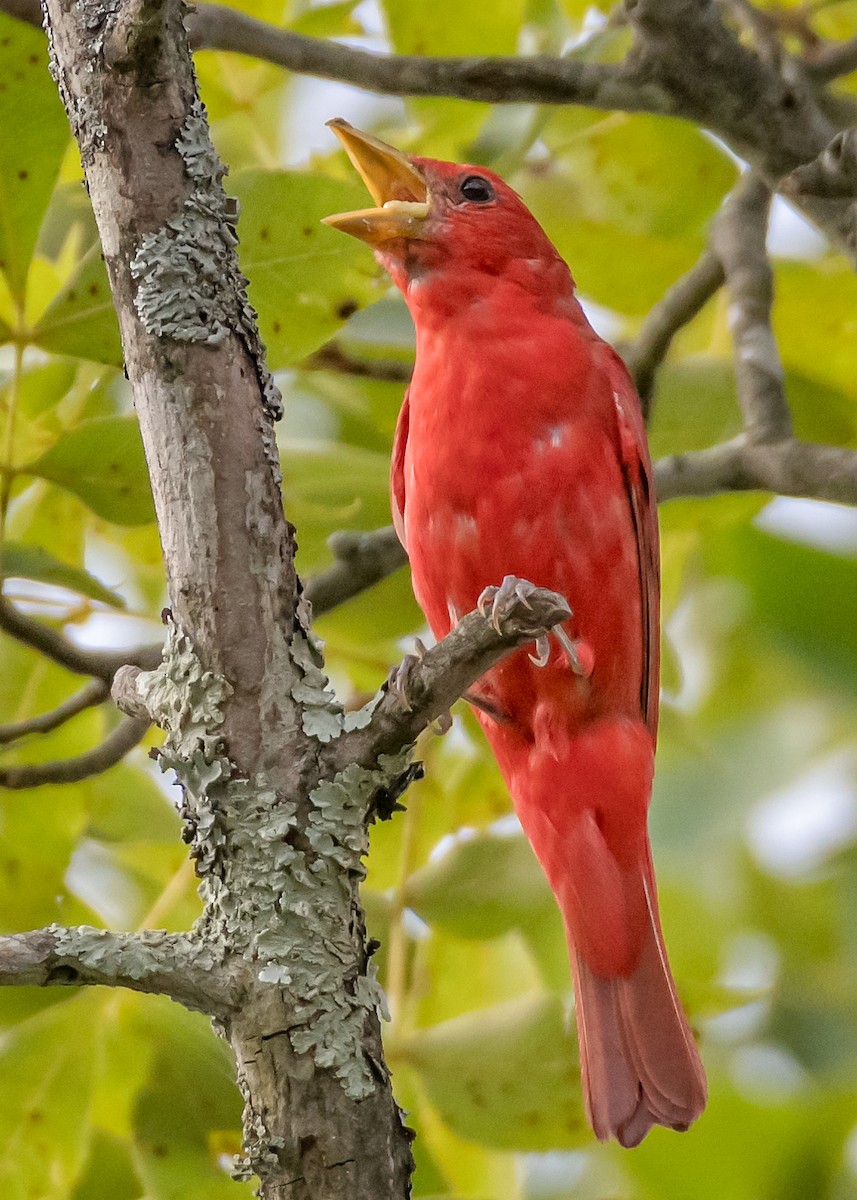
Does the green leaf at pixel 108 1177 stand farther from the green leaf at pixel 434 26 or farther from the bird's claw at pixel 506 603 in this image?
the green leaf at pixel 434 26

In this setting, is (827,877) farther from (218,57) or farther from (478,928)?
(218,57)

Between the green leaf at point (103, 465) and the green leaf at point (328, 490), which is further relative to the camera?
the green leaf at point (328, 490)

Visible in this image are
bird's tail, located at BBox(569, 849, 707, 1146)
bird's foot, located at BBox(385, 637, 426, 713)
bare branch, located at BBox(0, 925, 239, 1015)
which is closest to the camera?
bare branch, located at BBox(0, 925, 239, 1015)

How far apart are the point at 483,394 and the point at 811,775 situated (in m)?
1.57

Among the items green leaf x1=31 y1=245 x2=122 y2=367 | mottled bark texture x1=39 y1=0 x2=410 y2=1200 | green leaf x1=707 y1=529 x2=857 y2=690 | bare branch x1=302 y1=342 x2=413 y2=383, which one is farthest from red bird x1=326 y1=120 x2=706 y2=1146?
mottled bark texture x1=39 y1=0 x2=410 y2=1200

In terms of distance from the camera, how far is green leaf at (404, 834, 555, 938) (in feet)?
7.86

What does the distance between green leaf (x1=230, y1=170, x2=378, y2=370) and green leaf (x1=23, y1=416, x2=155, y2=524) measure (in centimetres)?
23

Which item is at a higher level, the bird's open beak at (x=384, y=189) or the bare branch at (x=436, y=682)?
the bird's open beak at (x=384, y=189)

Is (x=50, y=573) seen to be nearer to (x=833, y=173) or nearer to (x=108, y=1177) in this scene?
(x=108, y=1177)

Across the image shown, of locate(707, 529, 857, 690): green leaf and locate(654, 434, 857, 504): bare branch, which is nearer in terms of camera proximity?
locate(654, 434, 857, 504): bare branch

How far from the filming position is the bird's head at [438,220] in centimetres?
273

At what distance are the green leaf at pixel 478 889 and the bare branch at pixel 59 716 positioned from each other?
544 millimetres

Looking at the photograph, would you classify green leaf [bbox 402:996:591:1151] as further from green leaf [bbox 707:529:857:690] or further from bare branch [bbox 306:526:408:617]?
green leaf [bbox 707:529:857:690]

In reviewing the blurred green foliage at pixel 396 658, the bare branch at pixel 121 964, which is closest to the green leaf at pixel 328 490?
the blurred green foliage at pixel 396 658
